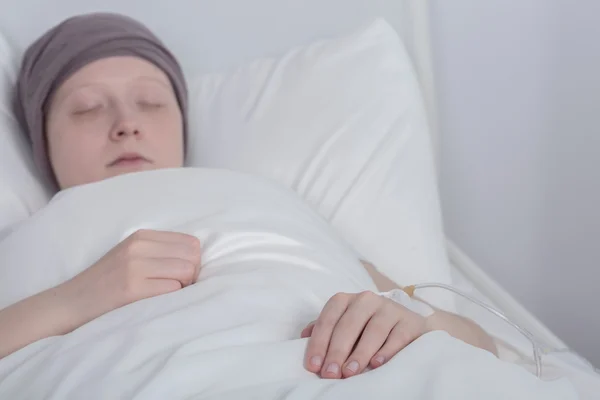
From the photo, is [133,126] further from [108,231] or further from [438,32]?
[438,32]

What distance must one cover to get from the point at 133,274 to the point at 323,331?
0.76 feet

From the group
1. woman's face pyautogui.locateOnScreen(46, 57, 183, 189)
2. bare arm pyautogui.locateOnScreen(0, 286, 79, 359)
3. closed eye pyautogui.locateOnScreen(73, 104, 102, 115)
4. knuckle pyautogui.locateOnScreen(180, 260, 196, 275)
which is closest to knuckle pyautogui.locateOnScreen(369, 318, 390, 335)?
knuckle pyautogui.locateOnScreen(180, 260, 196, 275)

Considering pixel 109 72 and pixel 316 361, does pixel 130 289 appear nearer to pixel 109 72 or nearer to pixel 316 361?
pixel 316 361

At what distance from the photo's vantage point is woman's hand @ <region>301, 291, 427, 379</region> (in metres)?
0.61

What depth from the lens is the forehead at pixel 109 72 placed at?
1057 millimetres

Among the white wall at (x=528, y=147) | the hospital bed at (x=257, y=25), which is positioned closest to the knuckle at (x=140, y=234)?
the hospital bed at (x=257, y=25)

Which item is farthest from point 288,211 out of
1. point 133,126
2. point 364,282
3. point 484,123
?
point 484,123

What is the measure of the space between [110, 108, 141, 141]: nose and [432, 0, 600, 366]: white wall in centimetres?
68

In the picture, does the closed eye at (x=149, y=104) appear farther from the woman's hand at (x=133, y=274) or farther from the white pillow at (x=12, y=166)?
the woman's hand at (x=133, y=274)

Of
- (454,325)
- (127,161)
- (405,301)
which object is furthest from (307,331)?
(127,161)

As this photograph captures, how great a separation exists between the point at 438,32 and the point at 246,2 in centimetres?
40

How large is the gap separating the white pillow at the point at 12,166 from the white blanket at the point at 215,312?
0.61 feet

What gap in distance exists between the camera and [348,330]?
0.64m

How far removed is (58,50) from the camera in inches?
43.0
